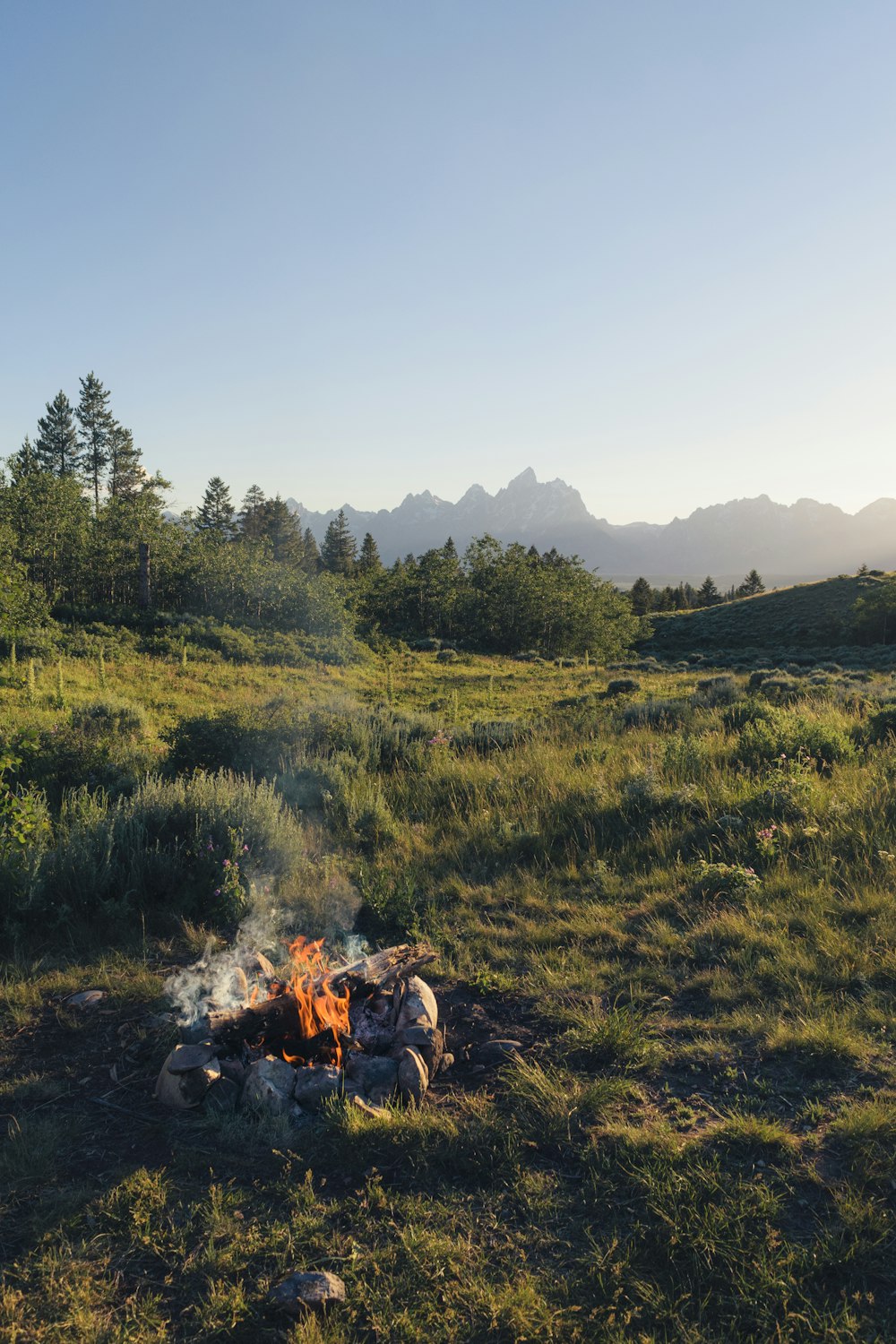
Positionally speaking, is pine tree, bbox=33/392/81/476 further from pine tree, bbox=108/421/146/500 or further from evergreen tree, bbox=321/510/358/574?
evergreen tree, bbox=321/510/358/574

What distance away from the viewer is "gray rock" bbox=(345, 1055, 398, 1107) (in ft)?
10.4

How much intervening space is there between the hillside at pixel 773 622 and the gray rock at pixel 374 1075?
4915cm

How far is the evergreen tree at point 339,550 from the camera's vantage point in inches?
3066

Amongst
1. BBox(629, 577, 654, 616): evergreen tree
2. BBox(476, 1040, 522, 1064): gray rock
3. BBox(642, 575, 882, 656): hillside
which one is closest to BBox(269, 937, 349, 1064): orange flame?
BBox(476, 1040, 522, 1064): gray rock

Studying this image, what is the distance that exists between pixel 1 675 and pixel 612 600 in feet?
135

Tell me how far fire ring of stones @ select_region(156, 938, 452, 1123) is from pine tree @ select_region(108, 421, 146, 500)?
6354cm

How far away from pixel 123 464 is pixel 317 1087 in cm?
6668

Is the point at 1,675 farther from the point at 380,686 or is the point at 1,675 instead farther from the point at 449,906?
the point at 449,906

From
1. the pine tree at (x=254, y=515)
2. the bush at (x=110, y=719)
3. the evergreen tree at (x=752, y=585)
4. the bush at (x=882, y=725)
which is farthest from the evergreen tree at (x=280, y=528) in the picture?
the bush at (x=882, y=725)

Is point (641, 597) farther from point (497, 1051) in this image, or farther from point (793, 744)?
point (497, 1051)

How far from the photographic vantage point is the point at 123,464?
59.8 m

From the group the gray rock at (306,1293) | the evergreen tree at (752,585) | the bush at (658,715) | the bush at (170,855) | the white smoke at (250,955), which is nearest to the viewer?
the gray rock at (306,1293)

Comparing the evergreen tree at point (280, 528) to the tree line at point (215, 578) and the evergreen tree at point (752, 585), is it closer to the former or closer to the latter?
the tree line at point (215, 578)

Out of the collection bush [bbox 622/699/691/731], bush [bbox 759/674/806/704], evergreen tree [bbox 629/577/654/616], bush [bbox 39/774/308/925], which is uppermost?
evergreen tree [bbox 629/577/654/616]
